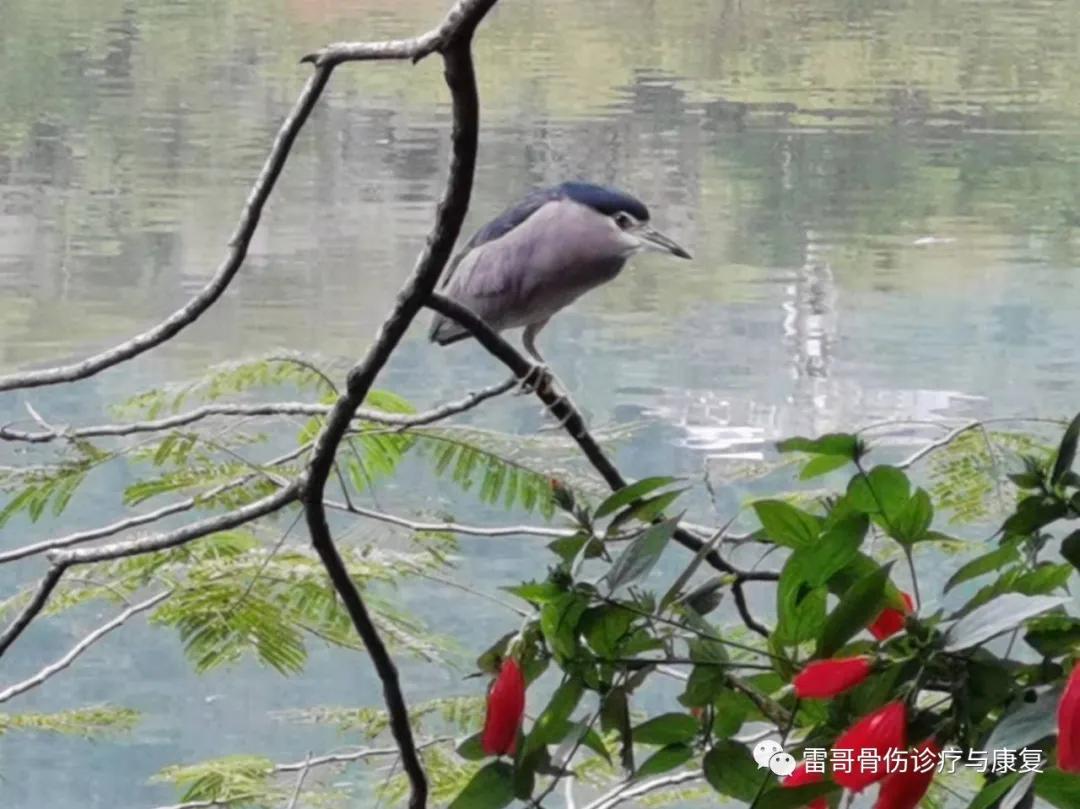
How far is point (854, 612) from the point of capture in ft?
1.34

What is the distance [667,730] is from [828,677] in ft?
0.30

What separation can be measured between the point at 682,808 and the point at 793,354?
0.40 metres

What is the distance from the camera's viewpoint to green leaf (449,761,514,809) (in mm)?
475

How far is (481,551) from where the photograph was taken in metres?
1.23

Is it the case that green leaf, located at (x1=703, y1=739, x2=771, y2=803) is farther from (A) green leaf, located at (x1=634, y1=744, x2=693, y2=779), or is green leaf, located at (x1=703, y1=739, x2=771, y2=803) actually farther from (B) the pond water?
(B) the pond water

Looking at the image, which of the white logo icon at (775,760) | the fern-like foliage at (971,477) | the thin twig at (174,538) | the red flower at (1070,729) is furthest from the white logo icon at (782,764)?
the fern-like foliage at (971,477)

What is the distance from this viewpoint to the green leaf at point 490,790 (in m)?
0.47

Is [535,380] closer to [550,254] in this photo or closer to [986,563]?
[550,254]

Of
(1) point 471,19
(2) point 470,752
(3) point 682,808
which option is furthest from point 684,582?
(3) point 682,808

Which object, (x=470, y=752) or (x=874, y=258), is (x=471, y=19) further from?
(x=874, y=258)

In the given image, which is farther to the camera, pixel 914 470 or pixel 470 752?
pixel 914 470

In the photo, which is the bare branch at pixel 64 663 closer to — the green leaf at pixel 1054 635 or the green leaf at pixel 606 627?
the green leaf at pixel 606 627

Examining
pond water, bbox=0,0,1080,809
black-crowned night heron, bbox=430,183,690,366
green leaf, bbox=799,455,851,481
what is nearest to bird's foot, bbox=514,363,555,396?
black-crowned night heron, bbox=430,183,690,366

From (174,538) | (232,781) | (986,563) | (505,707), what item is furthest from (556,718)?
(232,781)
